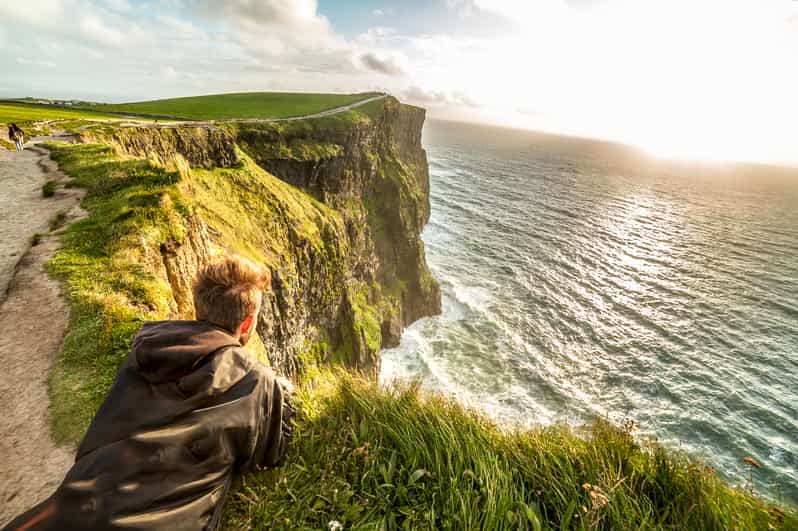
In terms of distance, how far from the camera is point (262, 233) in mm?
18266

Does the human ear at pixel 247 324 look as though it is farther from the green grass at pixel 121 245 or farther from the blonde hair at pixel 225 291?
the green grass at pixel 121 245

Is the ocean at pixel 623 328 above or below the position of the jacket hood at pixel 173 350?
below

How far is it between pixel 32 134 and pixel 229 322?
30.9 meters

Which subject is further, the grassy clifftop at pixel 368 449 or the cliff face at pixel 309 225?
the cliff face at pixel 309 225

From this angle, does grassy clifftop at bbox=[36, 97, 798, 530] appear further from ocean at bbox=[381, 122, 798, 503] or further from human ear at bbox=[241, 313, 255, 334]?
ocean at bbox=[381, 122, 798, 503]

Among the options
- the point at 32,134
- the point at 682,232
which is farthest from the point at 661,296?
the point at 32,134

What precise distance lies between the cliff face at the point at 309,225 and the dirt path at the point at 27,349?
1983mm

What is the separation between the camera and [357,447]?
13.6 ft

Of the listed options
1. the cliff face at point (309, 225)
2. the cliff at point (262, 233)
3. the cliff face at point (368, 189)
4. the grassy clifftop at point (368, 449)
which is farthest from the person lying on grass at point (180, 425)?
the cliff face at point (368, 189)

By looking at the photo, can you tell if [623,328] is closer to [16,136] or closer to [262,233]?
[262,233]

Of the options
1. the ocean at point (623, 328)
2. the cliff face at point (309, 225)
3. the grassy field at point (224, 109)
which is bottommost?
the ocean at point (623, 328)

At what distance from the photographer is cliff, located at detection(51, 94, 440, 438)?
20.8 feet

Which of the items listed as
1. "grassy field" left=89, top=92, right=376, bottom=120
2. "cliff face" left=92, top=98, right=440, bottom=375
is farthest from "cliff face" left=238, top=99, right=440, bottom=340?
"grassy field" left=89, top=92, right=376, bottom=120

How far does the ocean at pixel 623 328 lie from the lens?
83.1 ft
